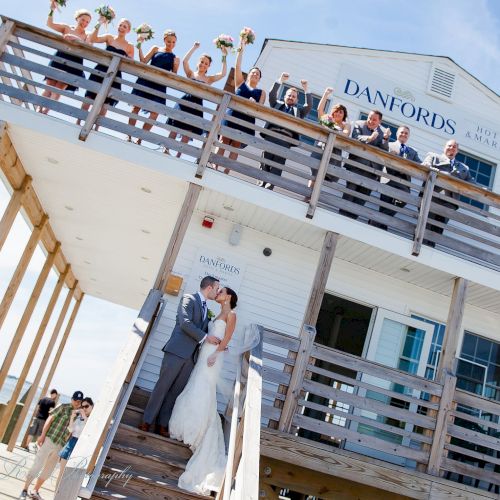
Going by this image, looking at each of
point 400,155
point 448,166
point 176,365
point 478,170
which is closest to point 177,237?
point 176,365

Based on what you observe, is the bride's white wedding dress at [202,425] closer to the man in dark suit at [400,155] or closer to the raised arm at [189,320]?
the raised arm at [189,320]

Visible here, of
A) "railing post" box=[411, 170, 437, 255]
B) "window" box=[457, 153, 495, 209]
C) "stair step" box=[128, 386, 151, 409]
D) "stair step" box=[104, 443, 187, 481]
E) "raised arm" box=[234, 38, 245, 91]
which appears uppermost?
"window" box=[457, 153, 495, 209]

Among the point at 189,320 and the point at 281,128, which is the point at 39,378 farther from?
the point at 189,320

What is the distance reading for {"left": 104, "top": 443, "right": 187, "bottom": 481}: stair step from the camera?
19.5ft

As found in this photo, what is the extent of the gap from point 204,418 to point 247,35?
5503mm

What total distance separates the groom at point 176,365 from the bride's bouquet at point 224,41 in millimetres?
4185

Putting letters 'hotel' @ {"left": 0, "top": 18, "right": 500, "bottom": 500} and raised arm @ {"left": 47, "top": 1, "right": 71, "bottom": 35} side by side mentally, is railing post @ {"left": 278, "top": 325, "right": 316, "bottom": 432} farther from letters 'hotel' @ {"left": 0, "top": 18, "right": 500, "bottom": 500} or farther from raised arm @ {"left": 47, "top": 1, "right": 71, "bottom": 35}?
raised arm @ {"left": 47, "top": 1, "right": 71, "bottom": 35}

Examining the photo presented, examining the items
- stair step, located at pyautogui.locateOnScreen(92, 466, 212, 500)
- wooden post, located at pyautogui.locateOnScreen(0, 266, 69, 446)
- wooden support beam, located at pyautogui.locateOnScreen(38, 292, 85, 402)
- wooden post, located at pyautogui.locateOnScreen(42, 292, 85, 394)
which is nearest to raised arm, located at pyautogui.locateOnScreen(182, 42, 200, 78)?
stair step, located at pyautogui.locateOnScreen(92, 466, 212, 500)

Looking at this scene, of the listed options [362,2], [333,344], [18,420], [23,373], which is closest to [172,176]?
[362,2]

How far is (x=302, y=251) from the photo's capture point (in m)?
10.2

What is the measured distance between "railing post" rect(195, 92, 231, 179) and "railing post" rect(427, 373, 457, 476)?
417 cm

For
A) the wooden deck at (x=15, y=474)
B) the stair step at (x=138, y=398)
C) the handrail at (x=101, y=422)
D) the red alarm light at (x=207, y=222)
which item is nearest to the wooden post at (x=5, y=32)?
the red alarm light at (x=207, y=222)

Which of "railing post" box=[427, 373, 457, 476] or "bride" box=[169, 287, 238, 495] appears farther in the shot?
"railing post" box=[427, 373, 457, 476]

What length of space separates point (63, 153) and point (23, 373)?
7620 mm
